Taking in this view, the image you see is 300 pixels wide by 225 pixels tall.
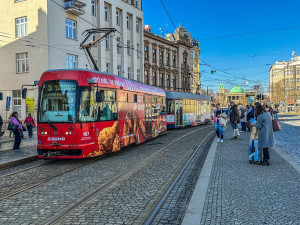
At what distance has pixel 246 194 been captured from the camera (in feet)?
19.5

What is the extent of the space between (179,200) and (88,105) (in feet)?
16.7

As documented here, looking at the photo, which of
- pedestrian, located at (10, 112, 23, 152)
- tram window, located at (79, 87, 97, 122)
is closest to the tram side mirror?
tram window, located at (79, 87, 97, 122)

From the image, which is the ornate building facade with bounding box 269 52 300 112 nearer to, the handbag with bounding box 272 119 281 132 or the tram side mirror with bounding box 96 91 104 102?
the handbag with bounding box 272 119 281 132

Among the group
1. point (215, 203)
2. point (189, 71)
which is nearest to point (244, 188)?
point (215, 203)

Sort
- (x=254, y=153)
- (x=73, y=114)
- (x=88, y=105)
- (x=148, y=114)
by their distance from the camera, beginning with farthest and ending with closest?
(x=148, y=114) → (x=88, y=105) → (x=73, y=114) → (x=254, y=153)

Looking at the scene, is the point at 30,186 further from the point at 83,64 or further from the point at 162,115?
the point at 83,64

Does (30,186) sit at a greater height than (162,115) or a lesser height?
lesser

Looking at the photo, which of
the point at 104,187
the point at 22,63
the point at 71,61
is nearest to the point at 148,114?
the point at 104,187

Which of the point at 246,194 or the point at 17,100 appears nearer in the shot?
the point at 246,194

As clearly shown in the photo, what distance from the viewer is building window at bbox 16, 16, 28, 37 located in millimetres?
27494

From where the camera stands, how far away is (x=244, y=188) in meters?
6.37

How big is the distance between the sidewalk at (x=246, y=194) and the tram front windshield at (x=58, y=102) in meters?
4.47

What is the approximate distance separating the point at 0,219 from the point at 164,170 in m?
4.61

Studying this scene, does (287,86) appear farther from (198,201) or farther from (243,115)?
(198,201)
